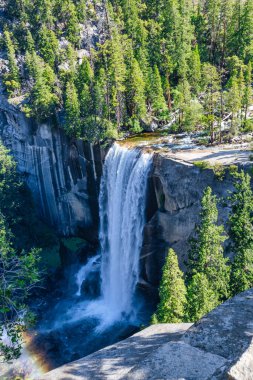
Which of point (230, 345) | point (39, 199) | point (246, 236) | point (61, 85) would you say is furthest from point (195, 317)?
point (61, 85)

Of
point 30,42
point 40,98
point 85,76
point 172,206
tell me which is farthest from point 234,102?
point 30,42

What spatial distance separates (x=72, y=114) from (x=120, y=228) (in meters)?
12.4

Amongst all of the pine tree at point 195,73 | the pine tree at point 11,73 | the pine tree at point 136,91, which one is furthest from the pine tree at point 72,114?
the pine tree at point 195,73

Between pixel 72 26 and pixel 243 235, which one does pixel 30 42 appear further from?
pixel 243 235

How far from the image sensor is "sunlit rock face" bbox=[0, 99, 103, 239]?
1521 inches

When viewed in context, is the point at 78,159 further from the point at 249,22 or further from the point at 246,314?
the point at 246,314

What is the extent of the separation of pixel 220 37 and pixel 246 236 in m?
37.0

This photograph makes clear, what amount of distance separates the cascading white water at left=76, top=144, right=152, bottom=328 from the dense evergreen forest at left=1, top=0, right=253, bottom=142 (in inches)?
186

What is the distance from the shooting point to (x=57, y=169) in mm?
41344

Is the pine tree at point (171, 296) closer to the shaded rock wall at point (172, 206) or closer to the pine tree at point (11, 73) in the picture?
the shaded rock wall at point (172, 206)

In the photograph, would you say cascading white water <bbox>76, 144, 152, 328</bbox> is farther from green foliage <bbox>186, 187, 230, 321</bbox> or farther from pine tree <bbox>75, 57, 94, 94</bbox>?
green foliage <bbox>186, 187, 230, 321</bbox>

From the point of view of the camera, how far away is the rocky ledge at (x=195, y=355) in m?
6.35

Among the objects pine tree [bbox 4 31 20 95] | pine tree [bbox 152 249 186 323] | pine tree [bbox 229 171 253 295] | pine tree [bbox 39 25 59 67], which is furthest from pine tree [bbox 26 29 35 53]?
pine tree [bbox 229 171 253 295]

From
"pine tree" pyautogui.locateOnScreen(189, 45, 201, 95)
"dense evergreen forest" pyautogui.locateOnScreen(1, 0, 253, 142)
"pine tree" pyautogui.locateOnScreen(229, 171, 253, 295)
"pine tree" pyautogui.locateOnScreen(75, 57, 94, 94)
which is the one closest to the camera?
"pine tree" pyautogui.locateOnScreen(229, 171, 253, 295)
